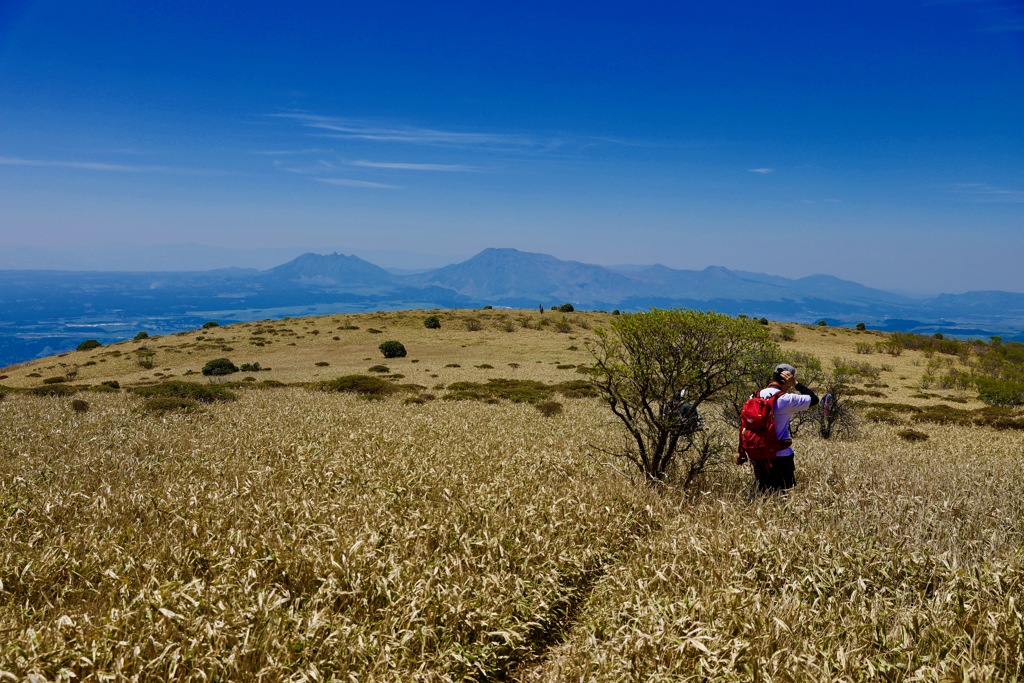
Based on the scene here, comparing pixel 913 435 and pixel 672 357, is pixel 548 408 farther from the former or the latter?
pixel 913 435

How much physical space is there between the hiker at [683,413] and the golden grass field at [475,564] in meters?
1.13

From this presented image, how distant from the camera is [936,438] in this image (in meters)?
15.6

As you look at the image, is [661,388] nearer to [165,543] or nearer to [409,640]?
[409,640]

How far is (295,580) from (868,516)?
715cm

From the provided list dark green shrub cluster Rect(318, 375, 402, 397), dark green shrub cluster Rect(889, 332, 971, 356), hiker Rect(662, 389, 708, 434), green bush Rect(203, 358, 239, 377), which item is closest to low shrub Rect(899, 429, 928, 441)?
hiker Rect(662, 389, 708, 434)

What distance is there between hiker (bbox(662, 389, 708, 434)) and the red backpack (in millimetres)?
1332

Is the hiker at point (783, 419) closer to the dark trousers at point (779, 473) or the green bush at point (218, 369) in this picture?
the dark trousers at point (779, 473)

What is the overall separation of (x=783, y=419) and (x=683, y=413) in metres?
1.97

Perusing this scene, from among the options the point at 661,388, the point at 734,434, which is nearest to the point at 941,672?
the point at 661,388

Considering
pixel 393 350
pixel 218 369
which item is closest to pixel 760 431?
pixel 218 369

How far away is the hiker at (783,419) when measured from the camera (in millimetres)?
7645

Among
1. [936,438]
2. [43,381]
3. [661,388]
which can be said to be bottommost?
[43,381]

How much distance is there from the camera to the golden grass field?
13.8 feet

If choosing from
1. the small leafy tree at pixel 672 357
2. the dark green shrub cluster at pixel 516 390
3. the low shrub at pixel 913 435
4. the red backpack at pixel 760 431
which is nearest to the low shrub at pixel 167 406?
the dark green shrub cluster at pixel 516 390
